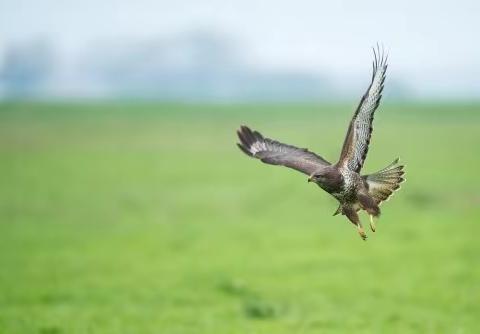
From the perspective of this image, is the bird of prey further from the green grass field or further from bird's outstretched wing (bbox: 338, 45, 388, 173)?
the green grass field

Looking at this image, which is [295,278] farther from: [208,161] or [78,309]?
[208,161]

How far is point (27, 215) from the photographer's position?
26578mm

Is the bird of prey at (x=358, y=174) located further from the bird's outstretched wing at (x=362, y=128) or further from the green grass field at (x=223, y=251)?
the green grass field at (x=223, y=251)

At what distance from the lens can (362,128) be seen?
7.86 metres

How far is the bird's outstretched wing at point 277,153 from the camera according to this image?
8305mm

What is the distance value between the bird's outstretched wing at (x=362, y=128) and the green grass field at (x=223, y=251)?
5.84ft

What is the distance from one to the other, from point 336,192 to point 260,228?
16246 mm

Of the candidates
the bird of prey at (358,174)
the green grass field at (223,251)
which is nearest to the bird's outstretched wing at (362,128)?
the bird of prey at (358,174)

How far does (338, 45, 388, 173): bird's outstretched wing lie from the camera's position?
25.4 ft

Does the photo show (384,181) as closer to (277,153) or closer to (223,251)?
(277,153)

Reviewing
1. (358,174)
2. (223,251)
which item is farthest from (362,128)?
(223,251)

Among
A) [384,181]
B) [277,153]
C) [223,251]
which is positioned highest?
[223,251]

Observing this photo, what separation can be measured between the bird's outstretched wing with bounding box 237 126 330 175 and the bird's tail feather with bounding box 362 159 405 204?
1.55ft

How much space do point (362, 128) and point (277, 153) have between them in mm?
1217
